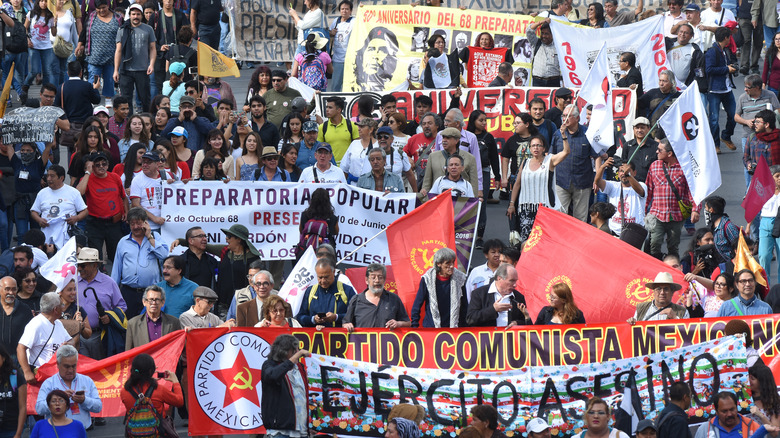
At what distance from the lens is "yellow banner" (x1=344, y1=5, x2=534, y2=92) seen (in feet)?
71.8

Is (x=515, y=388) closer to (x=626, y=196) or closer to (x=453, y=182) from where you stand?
(x=453, y=182)

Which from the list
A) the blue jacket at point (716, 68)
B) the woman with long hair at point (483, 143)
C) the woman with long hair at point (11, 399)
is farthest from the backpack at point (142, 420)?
the blue jacket at point (716, 68)

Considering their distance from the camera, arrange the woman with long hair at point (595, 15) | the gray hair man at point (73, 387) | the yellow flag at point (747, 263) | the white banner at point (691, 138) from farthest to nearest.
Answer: the woman with long hair at point (595, 15) < the white banner at point (691, 138) < the yellow flag at point (747, 263) < the gray hair man at point (73, 387)

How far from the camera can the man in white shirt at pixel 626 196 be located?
55.5 feet

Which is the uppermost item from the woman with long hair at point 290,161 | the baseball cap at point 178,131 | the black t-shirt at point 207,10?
the black t-shirt at point 207,10

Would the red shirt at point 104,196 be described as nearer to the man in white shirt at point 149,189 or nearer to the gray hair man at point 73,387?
the man in white shirt at point 149,189

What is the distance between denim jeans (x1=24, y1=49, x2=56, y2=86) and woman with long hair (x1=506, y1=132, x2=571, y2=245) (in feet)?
30.8

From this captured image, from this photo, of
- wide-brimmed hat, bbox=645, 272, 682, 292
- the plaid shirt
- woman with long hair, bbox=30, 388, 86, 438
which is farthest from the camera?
the plaid shirt

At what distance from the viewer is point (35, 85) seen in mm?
24891

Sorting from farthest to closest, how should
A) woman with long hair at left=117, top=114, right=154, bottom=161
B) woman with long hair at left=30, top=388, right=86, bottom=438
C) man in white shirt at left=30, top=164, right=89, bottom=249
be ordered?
1. woman with long hair at left=117, top=114, right=154, bottom=161
2. man in white shirt at left=30, top=164, right=89, bottom=249
3. woman with long hair at left=30, top=388, right=86, bottom=438

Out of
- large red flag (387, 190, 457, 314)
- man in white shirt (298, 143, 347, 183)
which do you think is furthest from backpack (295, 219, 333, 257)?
man in white shirt (298, 143, 347, 183)

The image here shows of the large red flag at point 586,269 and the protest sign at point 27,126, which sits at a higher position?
the protest sign at point 27,126

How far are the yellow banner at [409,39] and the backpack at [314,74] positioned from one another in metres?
0.69

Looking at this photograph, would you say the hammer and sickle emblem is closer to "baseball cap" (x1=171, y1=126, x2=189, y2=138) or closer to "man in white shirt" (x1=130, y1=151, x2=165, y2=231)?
→ "man in white shirt" (x1=130, y1=151, x2=165, y2=231)
